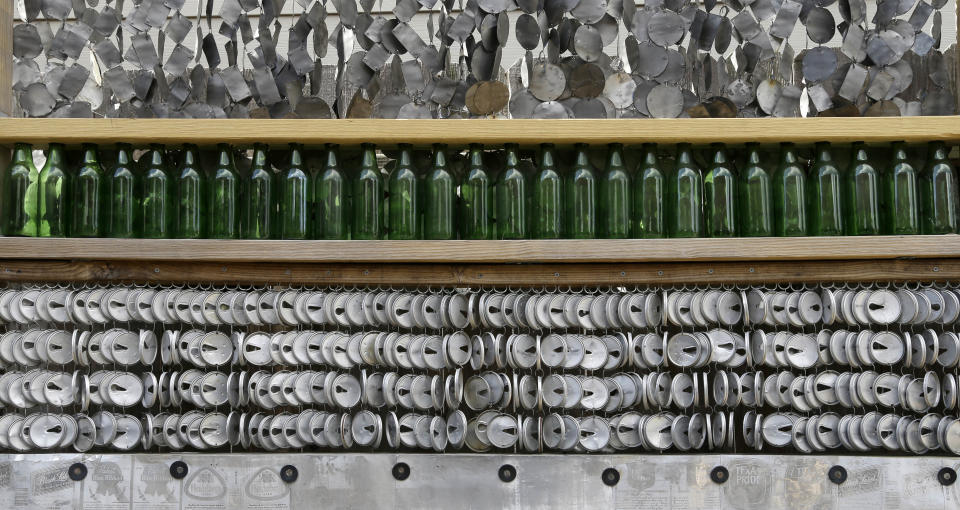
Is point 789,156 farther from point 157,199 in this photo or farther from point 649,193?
point 157,199

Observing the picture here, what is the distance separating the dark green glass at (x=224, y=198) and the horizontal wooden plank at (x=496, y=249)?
0.13m

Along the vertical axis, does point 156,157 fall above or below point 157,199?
above

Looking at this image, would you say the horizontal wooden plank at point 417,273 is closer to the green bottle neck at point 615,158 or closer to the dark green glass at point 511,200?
the dark green glass at point 511,200

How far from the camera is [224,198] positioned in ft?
7.74

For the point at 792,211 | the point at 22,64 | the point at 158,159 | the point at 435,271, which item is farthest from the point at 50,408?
the point at 792,211

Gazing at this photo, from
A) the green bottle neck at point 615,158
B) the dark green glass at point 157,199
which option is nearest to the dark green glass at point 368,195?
the dark green glass at point 157,199

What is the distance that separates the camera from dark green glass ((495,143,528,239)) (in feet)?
7.64

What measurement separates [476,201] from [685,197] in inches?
20.9

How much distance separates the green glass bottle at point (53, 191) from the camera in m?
2.34

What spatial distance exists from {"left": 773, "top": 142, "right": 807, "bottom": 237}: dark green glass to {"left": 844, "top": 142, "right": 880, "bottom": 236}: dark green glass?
0.11 m

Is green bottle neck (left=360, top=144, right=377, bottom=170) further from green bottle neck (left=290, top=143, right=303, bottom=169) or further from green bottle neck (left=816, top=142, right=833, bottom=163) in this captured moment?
green bottle neck (left=816, top=142, right=833, bottom=163)

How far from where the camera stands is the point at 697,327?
2.49 metres

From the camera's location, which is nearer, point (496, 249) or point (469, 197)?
point (496, 249)

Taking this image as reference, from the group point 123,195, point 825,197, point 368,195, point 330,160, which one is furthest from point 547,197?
point 123,195
